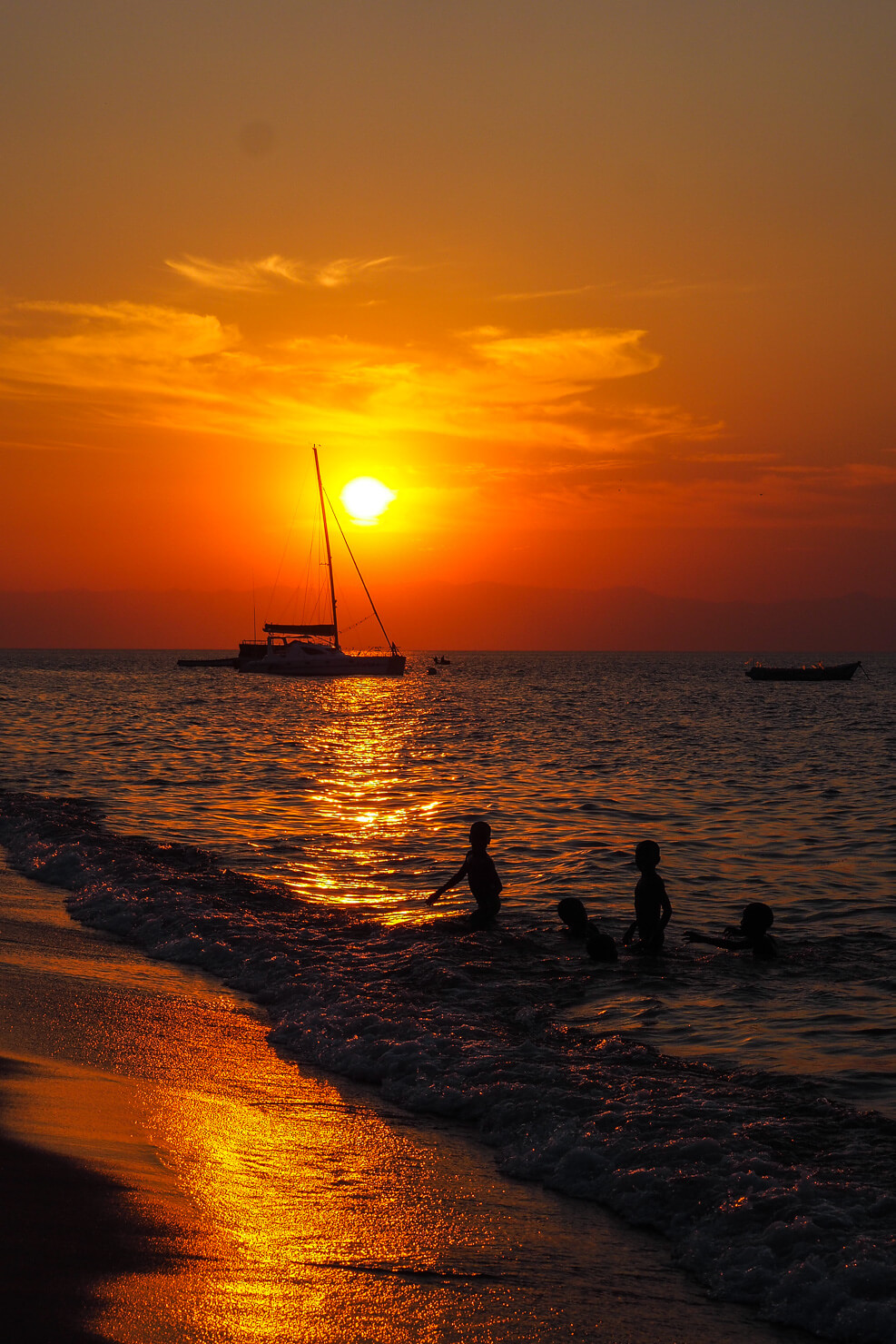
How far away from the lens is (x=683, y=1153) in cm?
667

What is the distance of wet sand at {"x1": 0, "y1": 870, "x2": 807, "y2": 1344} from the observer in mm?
4531

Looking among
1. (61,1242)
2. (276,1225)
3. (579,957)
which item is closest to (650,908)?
(579,957)

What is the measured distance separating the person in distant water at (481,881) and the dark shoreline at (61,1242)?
8376 millimetres

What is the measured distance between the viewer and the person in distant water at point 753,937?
12.3 meters

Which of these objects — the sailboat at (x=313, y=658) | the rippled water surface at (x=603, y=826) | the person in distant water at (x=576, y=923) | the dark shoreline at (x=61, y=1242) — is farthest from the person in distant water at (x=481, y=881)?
the sailboat at (x=313, y=658)

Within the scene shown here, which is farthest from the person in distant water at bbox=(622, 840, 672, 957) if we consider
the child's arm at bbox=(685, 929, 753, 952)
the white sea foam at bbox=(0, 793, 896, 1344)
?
the white sea foam at bbox=(0, 793, 896, 1344)

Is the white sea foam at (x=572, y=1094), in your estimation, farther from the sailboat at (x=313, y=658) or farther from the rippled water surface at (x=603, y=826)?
the sailboat at (x=313, y=658)

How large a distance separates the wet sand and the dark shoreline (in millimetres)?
13

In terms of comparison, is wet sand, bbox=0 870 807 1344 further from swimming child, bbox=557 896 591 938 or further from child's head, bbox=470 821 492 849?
child's head, bbox=470 821 492 849

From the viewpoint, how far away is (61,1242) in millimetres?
4832

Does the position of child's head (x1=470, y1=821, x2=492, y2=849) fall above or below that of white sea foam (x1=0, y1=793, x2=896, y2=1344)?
above

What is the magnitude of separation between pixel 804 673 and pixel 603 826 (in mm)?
141204

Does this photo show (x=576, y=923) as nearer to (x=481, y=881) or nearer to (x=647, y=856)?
(x=647, y=856)

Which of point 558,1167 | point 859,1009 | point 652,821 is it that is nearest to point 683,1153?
point 558,1167
